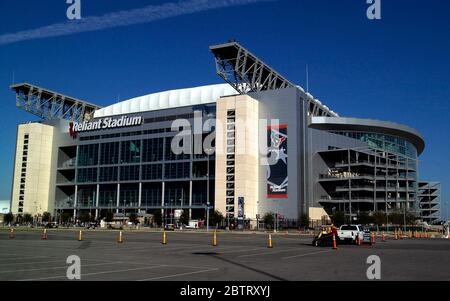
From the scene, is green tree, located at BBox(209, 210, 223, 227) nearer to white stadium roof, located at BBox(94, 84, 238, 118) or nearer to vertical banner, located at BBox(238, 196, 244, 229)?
vertical banner, located at BBox(238, 196, 244, 229)

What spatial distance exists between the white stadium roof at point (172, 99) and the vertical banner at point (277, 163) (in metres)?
26.3

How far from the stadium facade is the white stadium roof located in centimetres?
40

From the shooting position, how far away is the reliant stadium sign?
133375 mm

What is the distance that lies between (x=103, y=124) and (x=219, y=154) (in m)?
41.8

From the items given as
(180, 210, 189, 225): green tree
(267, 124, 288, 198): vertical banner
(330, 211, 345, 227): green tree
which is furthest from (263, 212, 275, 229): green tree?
(180, 210, 189, 225): green tree

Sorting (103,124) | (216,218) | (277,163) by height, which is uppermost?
(103,124)

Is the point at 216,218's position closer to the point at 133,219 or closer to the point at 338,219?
the point at 133,219

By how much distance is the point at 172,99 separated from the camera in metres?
142

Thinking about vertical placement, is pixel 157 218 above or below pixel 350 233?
above

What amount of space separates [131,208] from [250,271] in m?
118

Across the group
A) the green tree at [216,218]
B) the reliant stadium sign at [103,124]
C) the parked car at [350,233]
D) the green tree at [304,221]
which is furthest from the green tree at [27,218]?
the parked car at [350,233]

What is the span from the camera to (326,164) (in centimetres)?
12588

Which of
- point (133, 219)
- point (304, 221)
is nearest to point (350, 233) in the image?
point (304, 221)

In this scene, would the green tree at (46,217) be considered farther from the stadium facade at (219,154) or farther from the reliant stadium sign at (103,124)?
the reliant stadium sign at (103,124)
